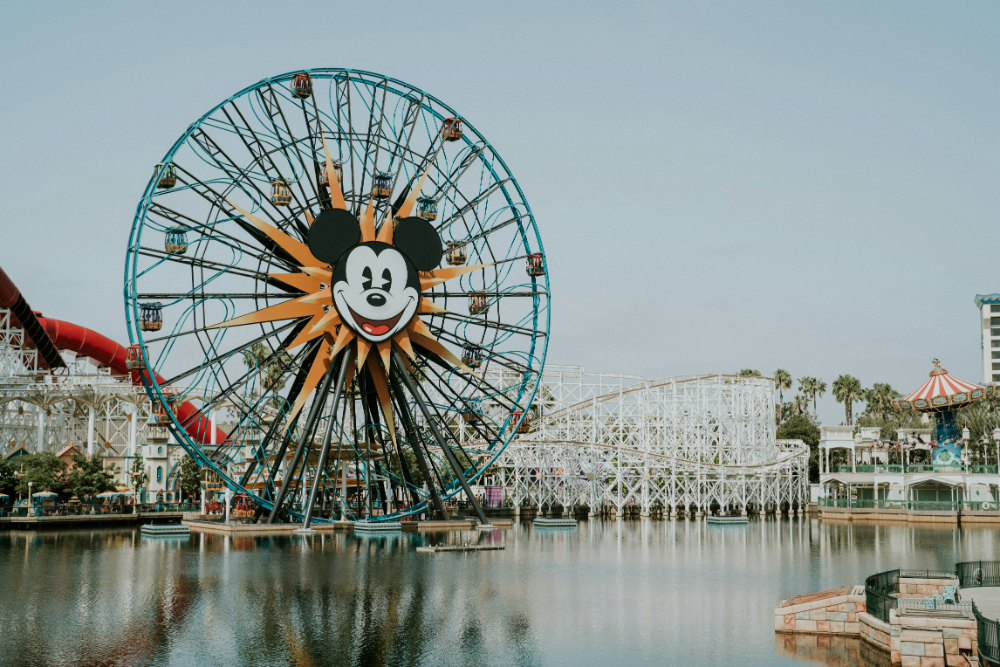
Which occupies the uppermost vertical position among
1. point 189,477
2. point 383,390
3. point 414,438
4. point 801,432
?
point 383,390

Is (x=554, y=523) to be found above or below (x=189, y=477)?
below

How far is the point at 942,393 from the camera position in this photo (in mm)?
75250

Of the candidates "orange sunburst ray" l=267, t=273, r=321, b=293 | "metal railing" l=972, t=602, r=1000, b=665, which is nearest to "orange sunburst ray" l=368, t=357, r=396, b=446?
"orange sunburst ray" l=267, t=273, r=321, b=293

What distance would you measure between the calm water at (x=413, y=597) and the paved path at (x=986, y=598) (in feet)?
8.20

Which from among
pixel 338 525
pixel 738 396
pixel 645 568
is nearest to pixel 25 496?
pixel 338 525

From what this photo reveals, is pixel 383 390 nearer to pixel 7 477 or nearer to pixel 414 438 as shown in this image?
pixel 414 438

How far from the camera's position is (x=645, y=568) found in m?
35.7

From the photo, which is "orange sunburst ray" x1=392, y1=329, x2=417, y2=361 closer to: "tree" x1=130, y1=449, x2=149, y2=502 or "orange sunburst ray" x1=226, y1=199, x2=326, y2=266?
"orange sunburst ray" x1=226, y1=199, x2=326, y2=266

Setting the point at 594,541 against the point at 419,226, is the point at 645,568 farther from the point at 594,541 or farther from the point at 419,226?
the point at 419,226

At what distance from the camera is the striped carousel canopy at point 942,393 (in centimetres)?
7431

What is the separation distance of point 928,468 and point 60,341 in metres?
57.3

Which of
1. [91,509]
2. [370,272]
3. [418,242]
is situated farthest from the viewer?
[91,509]

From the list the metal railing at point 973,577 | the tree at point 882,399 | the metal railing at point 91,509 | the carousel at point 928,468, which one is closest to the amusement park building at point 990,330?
the tree at point 882,399

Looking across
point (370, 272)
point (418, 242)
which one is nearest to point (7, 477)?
point (370, 272)
